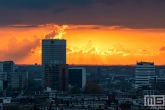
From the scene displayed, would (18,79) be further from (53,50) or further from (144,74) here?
(144,74)

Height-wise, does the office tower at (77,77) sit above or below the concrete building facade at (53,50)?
below

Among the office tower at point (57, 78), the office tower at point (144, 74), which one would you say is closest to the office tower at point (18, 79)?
the office tower at point (57, 78)

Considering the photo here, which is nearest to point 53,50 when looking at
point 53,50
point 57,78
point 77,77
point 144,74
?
point 53,50

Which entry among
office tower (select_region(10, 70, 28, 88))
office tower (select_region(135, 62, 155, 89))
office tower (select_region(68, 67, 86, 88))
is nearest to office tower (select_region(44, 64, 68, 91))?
office tower (select_region(10, 70, 28, 88))

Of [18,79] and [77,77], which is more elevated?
[77,77]

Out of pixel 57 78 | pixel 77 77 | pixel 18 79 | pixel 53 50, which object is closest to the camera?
pixel 57 78

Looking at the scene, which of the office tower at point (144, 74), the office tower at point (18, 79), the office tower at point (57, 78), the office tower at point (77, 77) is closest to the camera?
the office tower at point (57, 78)

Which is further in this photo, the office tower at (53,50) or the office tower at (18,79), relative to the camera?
the office tower at (53,50)

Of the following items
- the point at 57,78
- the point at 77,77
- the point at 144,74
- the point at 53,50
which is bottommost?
the point at 57,78

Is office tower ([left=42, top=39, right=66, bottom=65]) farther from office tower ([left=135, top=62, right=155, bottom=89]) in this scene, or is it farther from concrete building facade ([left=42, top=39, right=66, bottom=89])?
office tower ([left=135, top=62, right=155, bottom=89])

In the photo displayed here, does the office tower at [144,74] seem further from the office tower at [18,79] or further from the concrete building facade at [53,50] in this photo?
the office tower at [18,79]

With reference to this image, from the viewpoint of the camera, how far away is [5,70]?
194750 mm

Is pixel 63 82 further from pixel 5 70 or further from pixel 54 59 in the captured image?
pixel 5 70

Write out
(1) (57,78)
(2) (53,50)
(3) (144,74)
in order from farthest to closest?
(2) (53,50), (3) (144,74), (1) (57,78)
